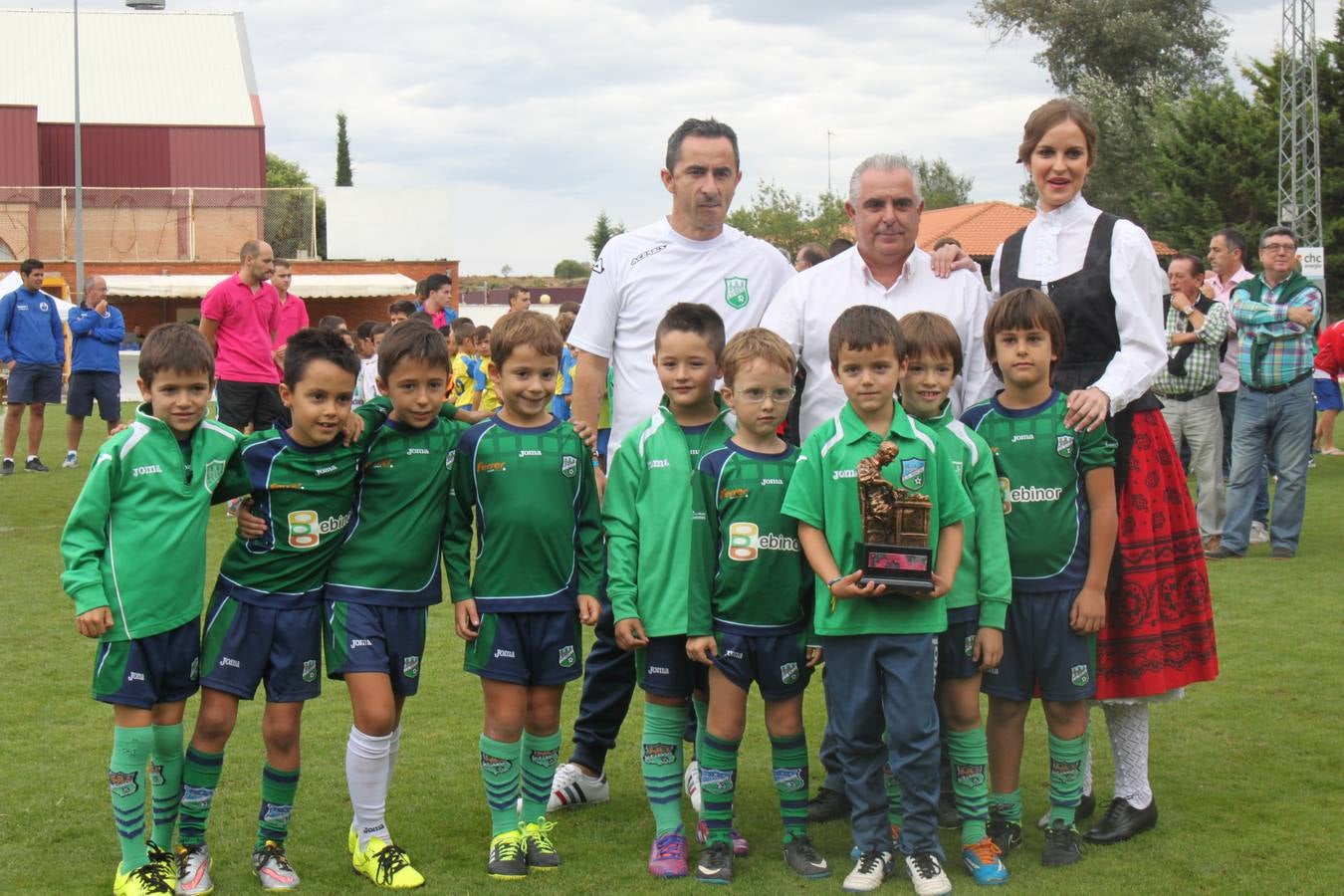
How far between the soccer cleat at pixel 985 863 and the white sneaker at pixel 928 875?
0.14m

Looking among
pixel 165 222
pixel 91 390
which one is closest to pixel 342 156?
pixel 165 222

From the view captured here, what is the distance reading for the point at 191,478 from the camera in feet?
13.7

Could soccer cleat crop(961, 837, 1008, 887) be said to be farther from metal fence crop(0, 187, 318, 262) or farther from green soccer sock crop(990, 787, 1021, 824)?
metal fence crop(0, 187, 318, 262)

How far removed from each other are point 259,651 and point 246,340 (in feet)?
24.5

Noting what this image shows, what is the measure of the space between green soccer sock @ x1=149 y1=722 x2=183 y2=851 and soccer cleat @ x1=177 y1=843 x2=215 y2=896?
8 centimetres

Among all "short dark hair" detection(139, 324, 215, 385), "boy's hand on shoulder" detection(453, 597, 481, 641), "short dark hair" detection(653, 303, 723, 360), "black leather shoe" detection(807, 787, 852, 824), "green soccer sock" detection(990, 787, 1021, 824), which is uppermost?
"short dark hair" detection(653, 303, 723, 360)

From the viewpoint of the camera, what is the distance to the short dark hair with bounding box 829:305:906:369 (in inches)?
162

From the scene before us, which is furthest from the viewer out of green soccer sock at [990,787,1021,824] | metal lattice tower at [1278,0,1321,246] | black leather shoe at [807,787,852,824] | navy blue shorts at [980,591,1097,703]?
metal lattice tower at [1278,0,1321,246]

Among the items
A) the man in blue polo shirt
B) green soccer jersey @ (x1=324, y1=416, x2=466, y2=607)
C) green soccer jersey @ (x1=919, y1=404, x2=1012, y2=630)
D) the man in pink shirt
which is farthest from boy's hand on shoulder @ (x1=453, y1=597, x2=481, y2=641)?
the man in blue polo shirt

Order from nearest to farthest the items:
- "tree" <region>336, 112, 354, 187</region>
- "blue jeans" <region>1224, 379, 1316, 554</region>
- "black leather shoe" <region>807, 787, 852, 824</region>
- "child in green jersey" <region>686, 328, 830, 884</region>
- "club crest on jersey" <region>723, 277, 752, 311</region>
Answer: "child in green jersey" <region>686, 328, 830, 884</region>
"black leather shoe" <region>807, 787, 852, 824</region>
"club crest on jersey" <region>723, 277, 752, 311</region>
"blue jeans" <region>1224, 379, 1316, 554</region>
"tree" <region>336, 112, 354, 187</region>

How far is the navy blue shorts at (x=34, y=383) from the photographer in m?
15.1

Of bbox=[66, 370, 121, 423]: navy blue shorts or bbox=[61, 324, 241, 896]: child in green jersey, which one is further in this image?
bbox=[66, 370, 121, 423]: navy blue shorts

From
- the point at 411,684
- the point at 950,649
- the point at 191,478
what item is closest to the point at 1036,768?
the point at 950,649

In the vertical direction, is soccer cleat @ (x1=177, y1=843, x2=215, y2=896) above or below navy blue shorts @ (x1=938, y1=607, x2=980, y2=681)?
below
